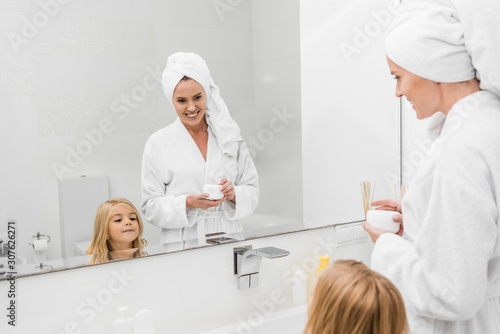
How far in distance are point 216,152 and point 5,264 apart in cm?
60

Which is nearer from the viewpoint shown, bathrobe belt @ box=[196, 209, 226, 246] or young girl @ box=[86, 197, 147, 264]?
young girl @ box=[86, 197, 147, 264]

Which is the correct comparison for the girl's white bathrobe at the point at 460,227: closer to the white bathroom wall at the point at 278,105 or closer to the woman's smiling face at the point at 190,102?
the white bathroom wall at the point at 278,105

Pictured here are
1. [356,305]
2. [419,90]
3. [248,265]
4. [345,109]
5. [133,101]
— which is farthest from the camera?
[345,109]

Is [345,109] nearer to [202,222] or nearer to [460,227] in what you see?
[202,222]

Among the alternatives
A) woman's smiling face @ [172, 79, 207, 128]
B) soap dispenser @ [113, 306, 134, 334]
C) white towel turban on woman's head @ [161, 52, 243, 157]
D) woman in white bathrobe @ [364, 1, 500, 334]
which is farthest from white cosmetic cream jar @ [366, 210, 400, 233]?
soap dispenser @ [113, 306, 134, 334]

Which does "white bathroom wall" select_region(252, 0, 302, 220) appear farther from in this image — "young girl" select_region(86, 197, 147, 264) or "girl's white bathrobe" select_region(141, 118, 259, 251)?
"young girl" select_region(86, 197, 147, 264)

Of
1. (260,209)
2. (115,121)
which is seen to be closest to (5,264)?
(115,121)

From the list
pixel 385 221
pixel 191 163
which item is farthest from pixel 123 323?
pixel 385 221

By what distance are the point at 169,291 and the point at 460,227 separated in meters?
0.77

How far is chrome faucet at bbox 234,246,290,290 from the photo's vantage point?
1416 millimetres

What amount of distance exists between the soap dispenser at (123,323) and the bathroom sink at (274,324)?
0.82ft

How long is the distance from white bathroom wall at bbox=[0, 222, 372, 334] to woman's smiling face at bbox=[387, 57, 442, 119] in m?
0.63

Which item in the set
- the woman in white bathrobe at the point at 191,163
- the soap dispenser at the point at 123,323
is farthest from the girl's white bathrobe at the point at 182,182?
the soap dispenser at the point at 123,323

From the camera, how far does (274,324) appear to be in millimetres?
1469
